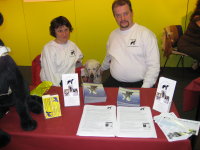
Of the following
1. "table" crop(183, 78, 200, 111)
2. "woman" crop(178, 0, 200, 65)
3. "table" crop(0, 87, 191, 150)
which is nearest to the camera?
"table" crop(0, 87, 191, 150)

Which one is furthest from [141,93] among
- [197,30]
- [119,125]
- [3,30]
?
[3,30]

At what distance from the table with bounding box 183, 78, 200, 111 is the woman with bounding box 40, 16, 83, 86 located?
3.66 feet

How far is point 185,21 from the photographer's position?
3506 millimetres

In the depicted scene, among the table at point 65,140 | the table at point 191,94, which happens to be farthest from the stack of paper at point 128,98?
the table at point 191,94

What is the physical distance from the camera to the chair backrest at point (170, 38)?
9.91 ft

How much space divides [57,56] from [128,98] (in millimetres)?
1007

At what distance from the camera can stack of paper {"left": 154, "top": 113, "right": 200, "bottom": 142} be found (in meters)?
0.93

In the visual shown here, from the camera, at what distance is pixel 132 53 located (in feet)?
5.80

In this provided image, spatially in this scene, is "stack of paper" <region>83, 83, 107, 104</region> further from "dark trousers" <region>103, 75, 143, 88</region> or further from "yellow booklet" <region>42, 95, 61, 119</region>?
"dark trousers" <region>103, 75, 143, 88</region>

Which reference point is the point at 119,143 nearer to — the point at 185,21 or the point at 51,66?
the point at 51,66

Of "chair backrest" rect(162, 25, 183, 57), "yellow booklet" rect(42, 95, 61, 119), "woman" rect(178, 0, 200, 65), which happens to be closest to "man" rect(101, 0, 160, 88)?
"yellow booklet" rect(42, 95, 61, 119)

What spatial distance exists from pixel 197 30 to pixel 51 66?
1.94 m

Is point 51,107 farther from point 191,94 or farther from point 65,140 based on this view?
point 191,94

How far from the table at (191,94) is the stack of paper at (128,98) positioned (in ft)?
1.59
